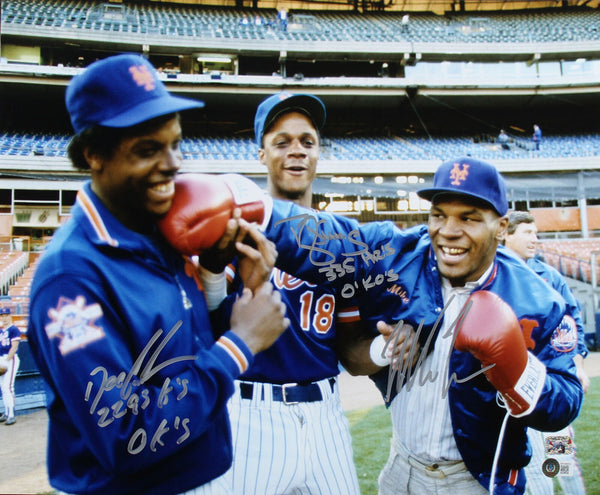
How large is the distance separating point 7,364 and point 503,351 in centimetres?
766

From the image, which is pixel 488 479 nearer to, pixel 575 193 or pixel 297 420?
pixel 297 420

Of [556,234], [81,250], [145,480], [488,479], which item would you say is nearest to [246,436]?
[145,480]

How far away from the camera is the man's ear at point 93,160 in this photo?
56.7 inches

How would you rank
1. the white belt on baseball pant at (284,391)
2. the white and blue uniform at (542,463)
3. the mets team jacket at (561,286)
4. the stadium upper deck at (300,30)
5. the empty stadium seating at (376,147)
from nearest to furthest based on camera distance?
the white belt on baseball pant at (284,391)
the white and blue uniform at (542,463)
the mets team jacket at (561,286)
the empty stadium seating at (376,147)
the stadium upper deck at (300,30)

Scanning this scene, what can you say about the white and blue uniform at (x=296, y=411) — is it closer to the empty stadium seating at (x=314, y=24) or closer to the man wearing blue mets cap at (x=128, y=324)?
the man wearing blue mets cap at (x=128, y=324)

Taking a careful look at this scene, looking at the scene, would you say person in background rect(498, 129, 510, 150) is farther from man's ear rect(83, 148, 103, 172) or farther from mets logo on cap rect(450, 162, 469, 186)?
man's ear rect(83, 148, 103, 172)

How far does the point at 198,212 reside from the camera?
1492 millimetres

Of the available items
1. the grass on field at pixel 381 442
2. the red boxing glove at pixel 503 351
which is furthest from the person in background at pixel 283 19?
the red boxing glove at pixel 503 351

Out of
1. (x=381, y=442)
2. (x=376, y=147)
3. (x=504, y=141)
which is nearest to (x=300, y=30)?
(x=376, y=147)

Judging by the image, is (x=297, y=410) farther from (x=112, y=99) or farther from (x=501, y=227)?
(x=112, y=99)

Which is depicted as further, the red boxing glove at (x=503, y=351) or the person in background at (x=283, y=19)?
the person in background at (x=283, y=19)

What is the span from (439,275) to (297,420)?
0.92 metres

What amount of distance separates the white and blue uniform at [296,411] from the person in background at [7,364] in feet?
21.8

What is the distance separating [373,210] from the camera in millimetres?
21016
